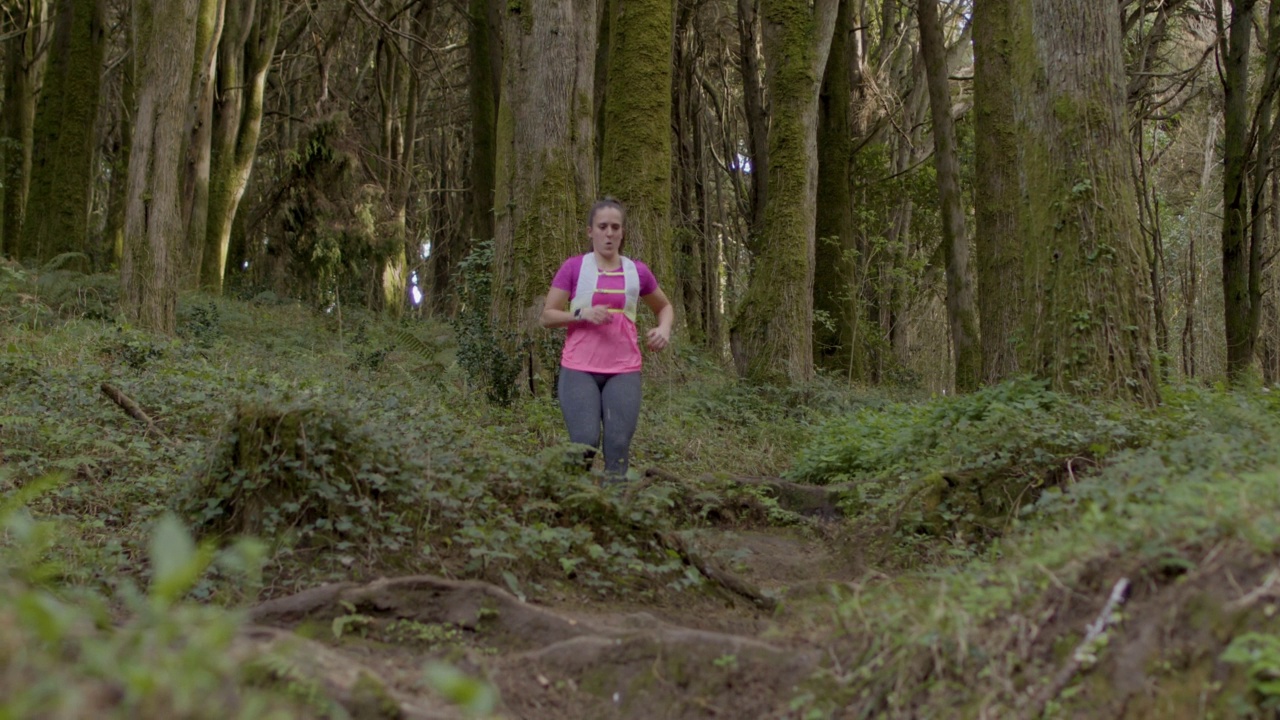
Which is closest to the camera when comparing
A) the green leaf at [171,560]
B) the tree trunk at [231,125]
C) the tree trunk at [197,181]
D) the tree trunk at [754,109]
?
the green leaf at [171,560]

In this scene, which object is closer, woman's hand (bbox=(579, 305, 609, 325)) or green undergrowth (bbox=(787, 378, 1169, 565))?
green undergrowth (bbox=(787, 378, 1169, 565))

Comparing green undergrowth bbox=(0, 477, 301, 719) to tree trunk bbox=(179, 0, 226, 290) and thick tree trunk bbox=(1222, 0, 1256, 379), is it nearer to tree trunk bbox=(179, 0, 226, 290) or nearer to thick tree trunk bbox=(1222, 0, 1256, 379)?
thick tree trunk bbox=(1222, 0, 1256, 379)

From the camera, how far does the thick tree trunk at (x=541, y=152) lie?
1145 centimetres

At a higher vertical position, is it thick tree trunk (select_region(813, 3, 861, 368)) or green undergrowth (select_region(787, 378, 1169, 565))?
thick tree trunk (select_region(813, 3, 861, 368))

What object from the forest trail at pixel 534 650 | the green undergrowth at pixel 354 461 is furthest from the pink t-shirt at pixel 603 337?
the forest trail at pixel 534 650

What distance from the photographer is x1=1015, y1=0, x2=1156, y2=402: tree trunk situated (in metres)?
7.59

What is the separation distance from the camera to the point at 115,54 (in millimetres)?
30031

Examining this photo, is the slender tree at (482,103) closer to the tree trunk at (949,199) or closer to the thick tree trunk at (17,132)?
the tree trunk at (949,199)

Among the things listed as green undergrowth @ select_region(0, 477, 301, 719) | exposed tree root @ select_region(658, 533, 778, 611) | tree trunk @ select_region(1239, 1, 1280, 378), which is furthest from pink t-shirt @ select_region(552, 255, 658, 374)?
tree trunk @ select_region(1239, 1, 1280, 378)

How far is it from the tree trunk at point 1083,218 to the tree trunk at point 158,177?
1031cm

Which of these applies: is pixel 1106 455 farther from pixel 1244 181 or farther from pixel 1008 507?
pixel 1244 181

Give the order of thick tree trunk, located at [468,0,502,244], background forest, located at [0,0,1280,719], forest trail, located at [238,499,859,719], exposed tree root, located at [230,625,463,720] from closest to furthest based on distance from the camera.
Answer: exposed tree root, located at [230,625,463,720]
background forest, located at [0,0,1280,719]
forest trail, located at [238,499,859,719]
thick tree trunk, located at [468,0,502,244]

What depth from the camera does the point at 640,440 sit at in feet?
34.8

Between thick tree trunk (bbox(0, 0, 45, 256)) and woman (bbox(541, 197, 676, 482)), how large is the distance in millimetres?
18412
